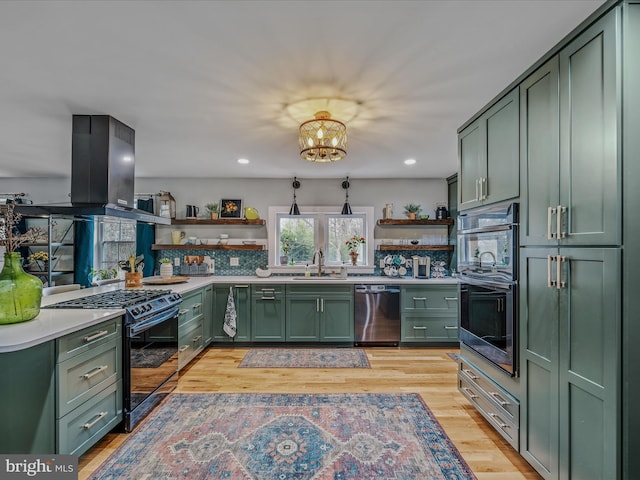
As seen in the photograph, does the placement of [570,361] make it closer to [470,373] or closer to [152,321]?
[470,373]

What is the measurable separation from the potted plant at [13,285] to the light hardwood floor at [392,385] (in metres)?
0.99

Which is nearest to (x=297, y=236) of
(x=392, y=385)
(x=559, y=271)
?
(x=392, y=385)

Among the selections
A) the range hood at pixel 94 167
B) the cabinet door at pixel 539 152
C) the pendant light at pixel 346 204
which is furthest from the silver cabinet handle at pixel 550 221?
the pendant light at pixel 346 204

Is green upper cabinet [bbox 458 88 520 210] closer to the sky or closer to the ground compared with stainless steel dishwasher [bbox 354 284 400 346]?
closer to the sky

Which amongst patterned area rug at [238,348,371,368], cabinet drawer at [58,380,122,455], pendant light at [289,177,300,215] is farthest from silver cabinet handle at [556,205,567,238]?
pendant light at [289,177,300,215]

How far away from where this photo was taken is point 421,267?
4.48 metres

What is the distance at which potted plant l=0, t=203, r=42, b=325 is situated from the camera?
175cm

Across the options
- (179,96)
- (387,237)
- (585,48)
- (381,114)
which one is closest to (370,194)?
(387,237)

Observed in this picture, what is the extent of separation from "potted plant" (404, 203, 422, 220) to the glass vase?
4.20 metres

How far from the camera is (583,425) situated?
144 centimetres

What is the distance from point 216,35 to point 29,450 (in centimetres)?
230

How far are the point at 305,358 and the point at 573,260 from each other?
115 inches

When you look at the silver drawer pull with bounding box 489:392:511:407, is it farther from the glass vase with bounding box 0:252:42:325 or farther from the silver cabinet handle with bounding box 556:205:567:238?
the glass vase with bounding box 0:252:42:325

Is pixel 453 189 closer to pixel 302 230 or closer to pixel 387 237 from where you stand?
pixel 387 237
